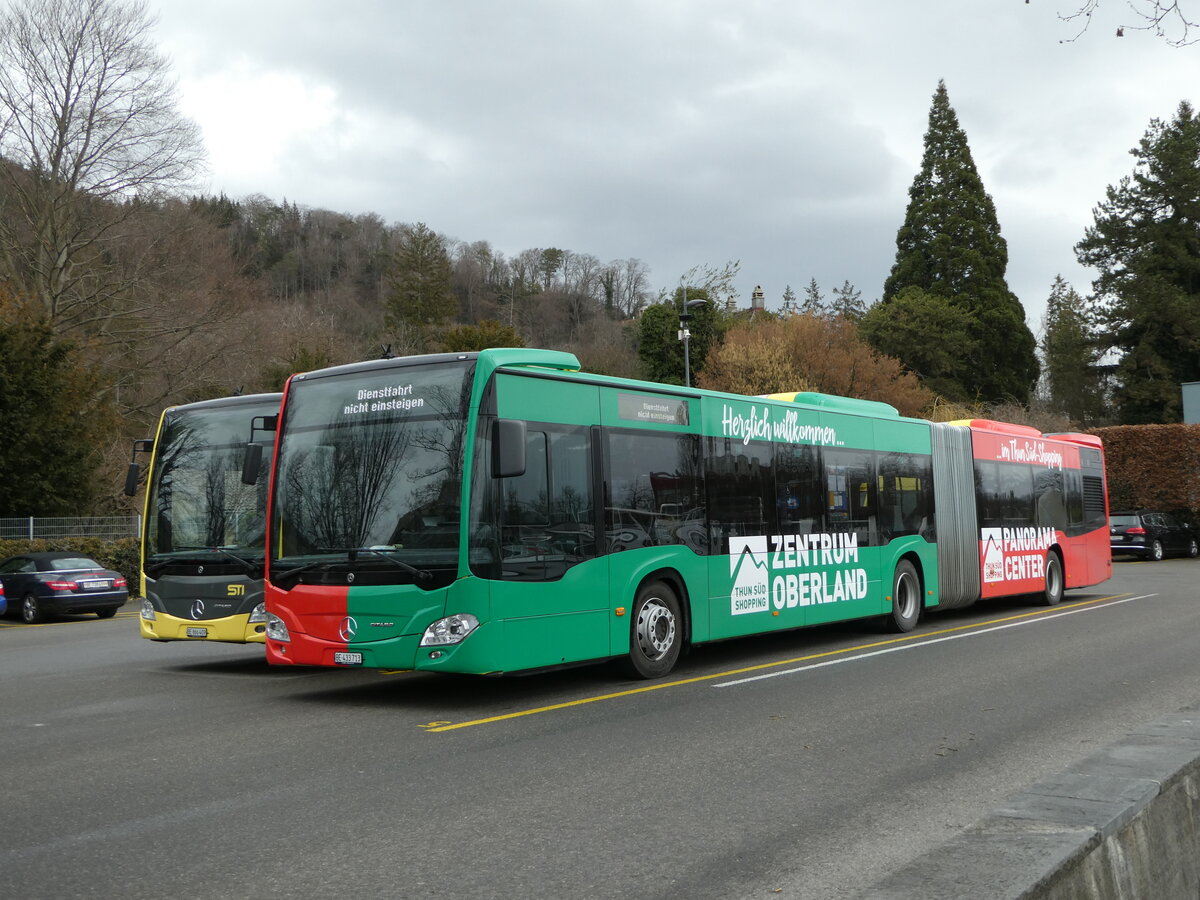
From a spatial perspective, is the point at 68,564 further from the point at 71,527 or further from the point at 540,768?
the point at 540,768

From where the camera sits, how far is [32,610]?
74.0 ft

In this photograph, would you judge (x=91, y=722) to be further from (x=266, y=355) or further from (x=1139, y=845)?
(x=266, y=355)

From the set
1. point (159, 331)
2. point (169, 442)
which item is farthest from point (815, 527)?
point (159, 331)

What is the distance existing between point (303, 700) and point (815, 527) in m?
6.54

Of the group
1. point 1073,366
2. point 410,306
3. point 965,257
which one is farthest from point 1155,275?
point 410,306

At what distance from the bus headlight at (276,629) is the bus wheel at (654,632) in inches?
123

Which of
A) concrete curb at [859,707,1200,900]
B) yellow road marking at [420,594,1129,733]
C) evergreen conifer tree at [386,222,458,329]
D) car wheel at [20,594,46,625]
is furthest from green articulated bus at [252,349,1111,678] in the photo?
evergreen conifer tree at [386,222,458,329]

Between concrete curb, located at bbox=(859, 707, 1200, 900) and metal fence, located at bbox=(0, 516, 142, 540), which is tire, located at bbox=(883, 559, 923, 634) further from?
metal fence, located at bbox=(0, 516, 142, 540)

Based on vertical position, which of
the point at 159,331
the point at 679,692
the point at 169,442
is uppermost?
the point at 159,331

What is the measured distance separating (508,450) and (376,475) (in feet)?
4.38

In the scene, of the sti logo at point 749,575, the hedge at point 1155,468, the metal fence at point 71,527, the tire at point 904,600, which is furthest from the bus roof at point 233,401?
the hedge at point 1155,468

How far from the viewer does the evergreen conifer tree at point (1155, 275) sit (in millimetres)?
61375

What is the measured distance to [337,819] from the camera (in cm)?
599

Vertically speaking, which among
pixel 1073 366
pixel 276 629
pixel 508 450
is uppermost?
pixel 1073 366
